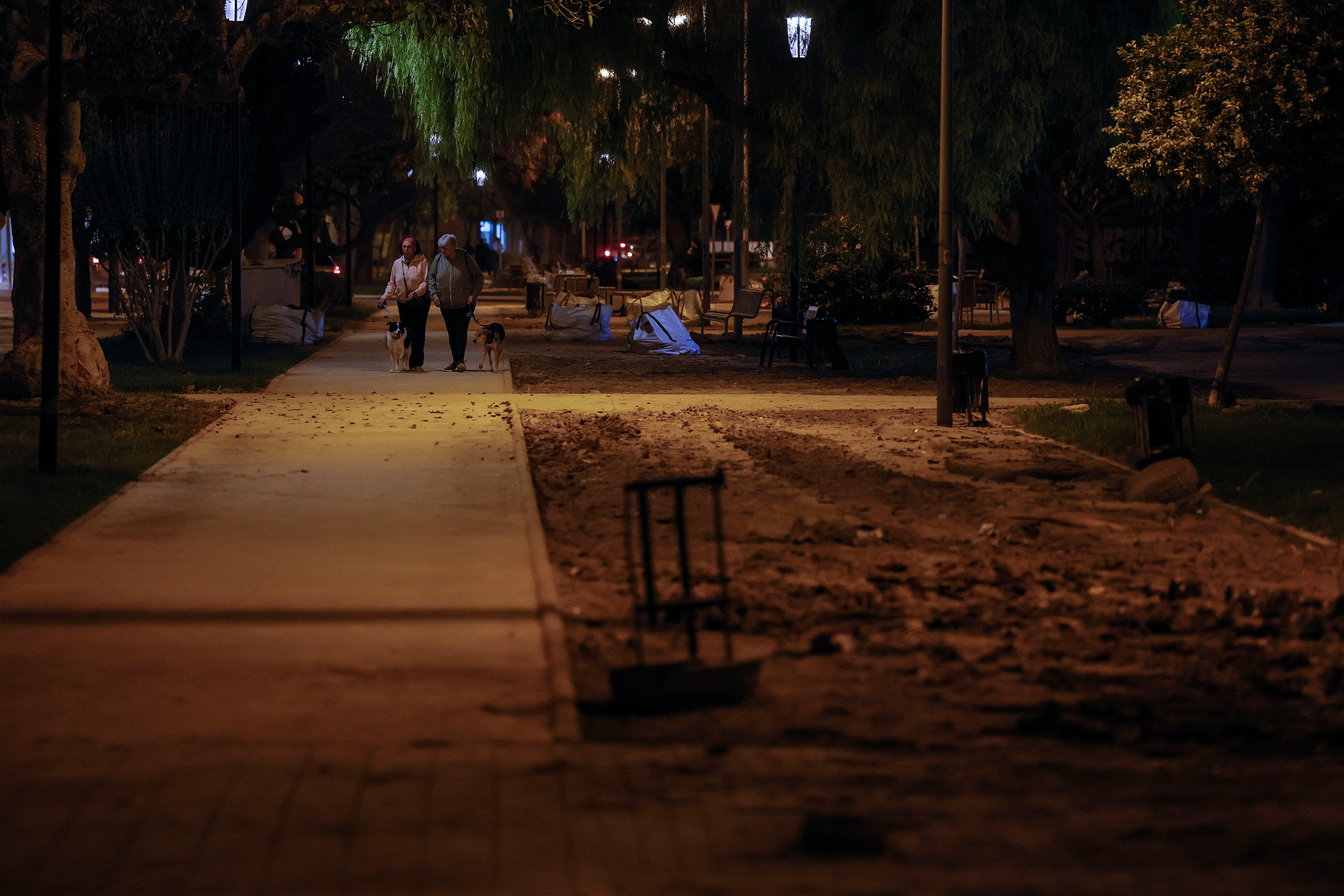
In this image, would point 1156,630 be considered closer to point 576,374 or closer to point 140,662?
point 140,662

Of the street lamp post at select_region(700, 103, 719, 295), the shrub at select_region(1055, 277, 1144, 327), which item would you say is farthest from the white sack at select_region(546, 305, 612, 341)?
the shrub at select_region(1055, 277, 1144, 327)

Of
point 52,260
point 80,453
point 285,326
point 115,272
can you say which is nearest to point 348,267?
point 285,326

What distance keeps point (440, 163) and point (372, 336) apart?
7586 mm

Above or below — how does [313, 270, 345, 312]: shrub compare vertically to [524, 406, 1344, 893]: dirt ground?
above

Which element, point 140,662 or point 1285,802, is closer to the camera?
point 1285,802

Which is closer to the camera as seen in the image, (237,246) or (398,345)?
(398,345)

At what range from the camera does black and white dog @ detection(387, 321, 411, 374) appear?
20797 mm

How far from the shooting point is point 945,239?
15633mm


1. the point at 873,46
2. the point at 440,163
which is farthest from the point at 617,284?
the point at 873,46

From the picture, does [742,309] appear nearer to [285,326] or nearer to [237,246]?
[285,326]

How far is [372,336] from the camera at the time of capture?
29.5 meters

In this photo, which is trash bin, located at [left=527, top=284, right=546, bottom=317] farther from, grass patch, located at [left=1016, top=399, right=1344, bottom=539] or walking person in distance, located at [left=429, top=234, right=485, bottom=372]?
grass patch, located at [left=1016, top=399, right=1344, bottom=539]

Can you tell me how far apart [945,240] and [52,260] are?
8.69 m

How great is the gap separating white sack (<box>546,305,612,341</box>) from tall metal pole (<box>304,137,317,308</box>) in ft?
18.8
